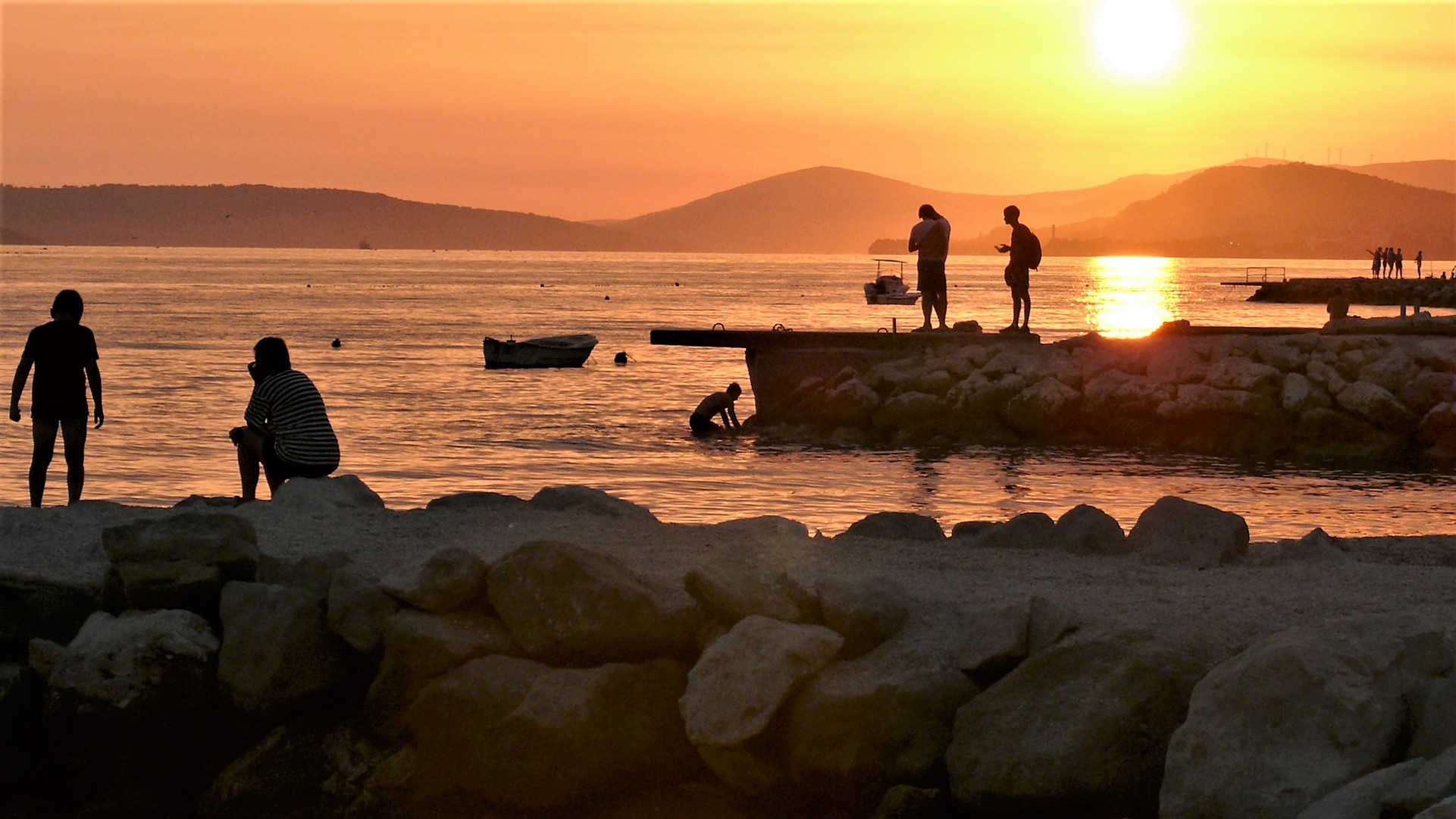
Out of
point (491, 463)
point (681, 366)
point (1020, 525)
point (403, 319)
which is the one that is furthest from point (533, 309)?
point (1020, 525)

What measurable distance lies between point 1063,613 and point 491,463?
1654 centimetres

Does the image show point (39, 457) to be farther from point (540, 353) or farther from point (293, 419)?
point (540, 353)

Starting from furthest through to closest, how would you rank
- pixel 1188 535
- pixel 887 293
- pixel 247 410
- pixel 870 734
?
1. pixel 887 293
2. pixel 247 410
3. pixel 1188 535
4. pixel 870 734

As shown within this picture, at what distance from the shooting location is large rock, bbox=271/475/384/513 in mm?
9234

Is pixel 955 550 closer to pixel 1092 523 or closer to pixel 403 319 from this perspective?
pixel 1092 523

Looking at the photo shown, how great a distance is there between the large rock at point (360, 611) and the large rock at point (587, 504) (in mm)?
2044

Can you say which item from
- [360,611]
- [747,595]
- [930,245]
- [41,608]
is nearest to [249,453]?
[41,608]

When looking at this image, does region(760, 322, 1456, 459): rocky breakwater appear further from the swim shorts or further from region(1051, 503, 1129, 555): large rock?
region(1051, 503, 1129, 555): large rock

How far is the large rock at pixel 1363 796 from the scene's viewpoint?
4992 millimetres

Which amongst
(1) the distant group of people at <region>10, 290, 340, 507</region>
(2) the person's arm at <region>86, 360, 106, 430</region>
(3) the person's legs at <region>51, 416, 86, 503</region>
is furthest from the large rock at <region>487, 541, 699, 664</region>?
(3) the person's legs at <region>51, 416, 86, 503</region>

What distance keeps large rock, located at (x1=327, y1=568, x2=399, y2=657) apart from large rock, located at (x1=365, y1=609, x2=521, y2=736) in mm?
103

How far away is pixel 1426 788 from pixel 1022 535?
4.18 meters

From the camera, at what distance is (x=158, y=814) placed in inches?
293

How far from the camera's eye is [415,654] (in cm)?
720
